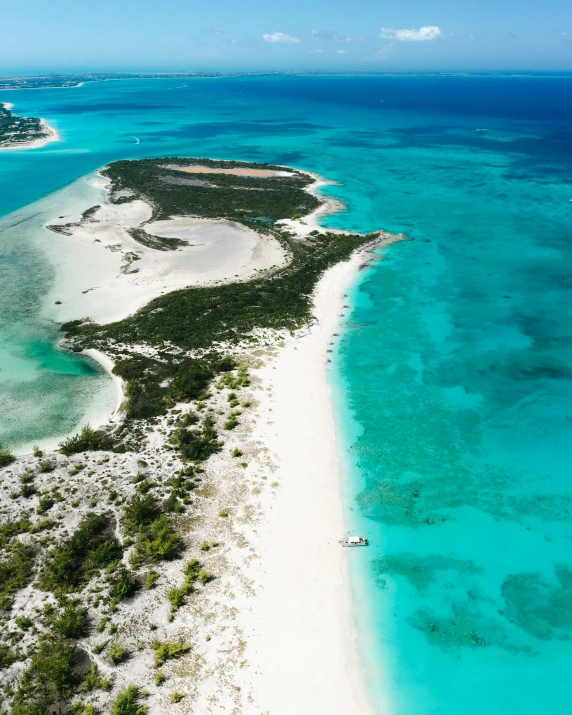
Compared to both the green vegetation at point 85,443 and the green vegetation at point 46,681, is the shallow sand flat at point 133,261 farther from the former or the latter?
the green vegetation at point 46,681

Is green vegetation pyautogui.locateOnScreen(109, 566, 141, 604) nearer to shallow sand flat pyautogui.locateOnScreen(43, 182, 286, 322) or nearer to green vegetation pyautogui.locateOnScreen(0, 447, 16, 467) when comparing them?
green vegetation pyautogui.locateOnScreen(0, 447, 16, 467)

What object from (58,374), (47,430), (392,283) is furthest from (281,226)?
(47,430)

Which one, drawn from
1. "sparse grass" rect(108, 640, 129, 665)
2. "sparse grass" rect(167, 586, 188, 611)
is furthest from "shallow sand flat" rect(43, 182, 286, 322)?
"sparse grass" rect(108, 640, 129, 665)

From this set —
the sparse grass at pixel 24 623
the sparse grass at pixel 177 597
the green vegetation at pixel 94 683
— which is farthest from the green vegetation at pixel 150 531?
the green vegetation at pixel 94 683

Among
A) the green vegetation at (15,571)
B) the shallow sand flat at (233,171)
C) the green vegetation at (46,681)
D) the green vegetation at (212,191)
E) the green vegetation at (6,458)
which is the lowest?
the green vegetation at (46,681)

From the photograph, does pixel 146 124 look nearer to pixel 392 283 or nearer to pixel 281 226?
pixel 281 226

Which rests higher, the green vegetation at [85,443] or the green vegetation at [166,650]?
the green vegetation at [85,443]
